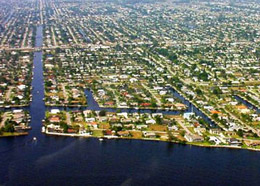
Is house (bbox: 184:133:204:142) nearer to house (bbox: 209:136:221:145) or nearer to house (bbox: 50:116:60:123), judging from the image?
house (bbox: 209:136:221:145)

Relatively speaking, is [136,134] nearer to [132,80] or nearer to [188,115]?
[188,115]

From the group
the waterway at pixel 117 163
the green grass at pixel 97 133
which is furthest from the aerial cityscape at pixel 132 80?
the waterway at pixel 117 163

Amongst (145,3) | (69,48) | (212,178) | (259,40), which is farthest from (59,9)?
(212,178)

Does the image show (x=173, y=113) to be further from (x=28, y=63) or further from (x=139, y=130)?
(x=28, y=63)

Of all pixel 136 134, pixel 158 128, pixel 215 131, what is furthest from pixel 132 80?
pixel 215 131

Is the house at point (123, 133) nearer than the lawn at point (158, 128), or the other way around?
the house at point (123, 133)

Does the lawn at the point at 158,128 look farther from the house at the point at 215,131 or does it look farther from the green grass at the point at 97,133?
the green grass at the point at 97,133

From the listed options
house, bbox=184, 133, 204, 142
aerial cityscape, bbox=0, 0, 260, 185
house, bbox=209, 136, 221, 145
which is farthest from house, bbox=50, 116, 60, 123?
house, bbox=209, 136, 221, 145
